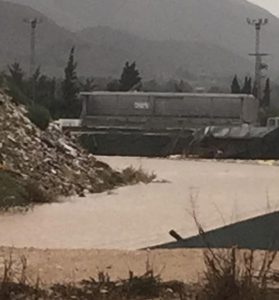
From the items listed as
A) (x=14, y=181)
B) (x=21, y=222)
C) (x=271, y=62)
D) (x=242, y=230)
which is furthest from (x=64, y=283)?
(x=271, y=62)

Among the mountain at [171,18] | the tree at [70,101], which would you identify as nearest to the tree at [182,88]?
the tree at [70,101]

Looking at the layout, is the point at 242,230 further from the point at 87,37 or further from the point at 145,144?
the point at 87,37

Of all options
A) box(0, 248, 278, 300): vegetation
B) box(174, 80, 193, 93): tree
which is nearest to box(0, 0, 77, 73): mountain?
box(174, 80, 193, 93): tree

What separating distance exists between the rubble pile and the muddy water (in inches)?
30.7

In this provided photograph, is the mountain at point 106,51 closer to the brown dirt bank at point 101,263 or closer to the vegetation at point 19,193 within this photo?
the vegetation at point 19,193

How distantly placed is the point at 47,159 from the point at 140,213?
601cm

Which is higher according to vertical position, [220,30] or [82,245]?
[220,30]

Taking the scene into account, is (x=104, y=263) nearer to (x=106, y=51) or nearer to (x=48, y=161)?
(x=48, y=161)

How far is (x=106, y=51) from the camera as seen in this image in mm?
132625

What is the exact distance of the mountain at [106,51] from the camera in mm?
124812

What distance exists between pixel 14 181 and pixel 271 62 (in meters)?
155

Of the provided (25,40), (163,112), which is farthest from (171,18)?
(163,112)

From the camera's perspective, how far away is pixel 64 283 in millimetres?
7641

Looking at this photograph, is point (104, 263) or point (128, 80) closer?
point (104, 263)
